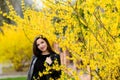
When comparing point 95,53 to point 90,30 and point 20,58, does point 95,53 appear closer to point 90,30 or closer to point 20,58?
point 90,30

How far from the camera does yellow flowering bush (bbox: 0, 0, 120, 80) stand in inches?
143

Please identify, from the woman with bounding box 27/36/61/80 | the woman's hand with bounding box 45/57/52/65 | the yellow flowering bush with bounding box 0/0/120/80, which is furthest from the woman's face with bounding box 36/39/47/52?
the yellow flowering bush with bounding box 0/0/120/80

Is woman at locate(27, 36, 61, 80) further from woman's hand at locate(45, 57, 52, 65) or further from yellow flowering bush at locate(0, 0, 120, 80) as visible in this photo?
yellow flowering bush at locate(0, 0, 120, 80)

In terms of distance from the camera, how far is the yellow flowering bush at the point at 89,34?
3625 mm

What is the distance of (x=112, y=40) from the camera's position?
3748mm

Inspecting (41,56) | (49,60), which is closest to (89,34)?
(49,60)

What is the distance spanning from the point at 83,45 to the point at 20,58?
19076 millimetres

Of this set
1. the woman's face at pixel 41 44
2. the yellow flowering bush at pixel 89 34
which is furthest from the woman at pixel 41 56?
the yellow flowering bush at pixel 89 34

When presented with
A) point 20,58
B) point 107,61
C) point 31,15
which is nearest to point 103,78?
point 107,61

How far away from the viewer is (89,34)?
381 cm

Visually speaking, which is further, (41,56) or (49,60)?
(41,56)

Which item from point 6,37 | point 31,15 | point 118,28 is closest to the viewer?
point 118,28

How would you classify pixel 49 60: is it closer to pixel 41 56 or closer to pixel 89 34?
pixel 41 56

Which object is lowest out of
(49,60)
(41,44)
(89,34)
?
(49,60)
